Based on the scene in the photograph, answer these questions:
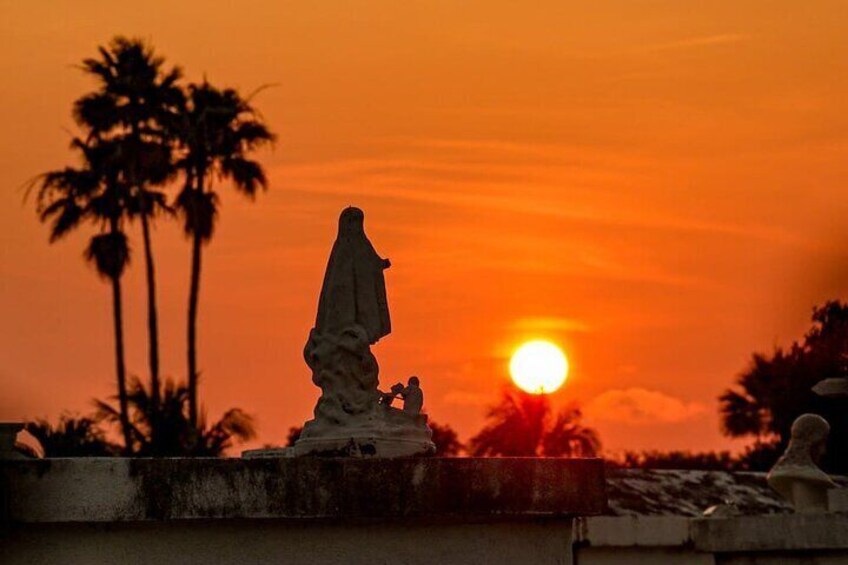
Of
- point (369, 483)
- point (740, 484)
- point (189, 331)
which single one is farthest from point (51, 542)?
point (189, 331)

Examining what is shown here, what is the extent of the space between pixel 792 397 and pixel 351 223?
1921 inches

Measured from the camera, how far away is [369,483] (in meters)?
14.8

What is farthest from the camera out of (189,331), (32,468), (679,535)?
(189,331)

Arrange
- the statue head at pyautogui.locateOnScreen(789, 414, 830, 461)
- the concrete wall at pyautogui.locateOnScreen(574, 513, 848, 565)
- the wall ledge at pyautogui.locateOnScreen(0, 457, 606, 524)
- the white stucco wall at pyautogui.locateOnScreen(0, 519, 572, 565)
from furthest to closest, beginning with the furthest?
1. the statue head at pyautogui.locateOnScreen(789, 414, 830, 461)
2. the concrete wall at pyautogui.locateOnScreen(574, 513, 848, 565)
3. the white stucco wall at pyautogui.locateOnScreen(0, 519, 572, 565)
4. the wall ledge at pyautogui.locateOnScreen(0, 457, 606, 524)

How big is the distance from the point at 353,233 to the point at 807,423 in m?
9.80

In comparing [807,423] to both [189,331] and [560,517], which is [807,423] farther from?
[189,331]

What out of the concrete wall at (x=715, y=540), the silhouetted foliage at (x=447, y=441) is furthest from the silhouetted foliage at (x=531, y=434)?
the concrete wall at (x=715, y=540)

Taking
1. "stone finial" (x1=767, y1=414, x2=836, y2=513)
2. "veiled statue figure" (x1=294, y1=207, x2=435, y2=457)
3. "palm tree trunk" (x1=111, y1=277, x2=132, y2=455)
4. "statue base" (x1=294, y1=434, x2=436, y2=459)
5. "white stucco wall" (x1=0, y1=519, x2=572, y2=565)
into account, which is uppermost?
"palm tree trunk" (x1=111, y1=277, x2=132, y2=455)

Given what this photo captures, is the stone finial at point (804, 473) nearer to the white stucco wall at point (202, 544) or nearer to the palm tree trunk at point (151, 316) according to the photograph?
the white stucco wall at point (202, 544)

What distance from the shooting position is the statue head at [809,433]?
25.1 m

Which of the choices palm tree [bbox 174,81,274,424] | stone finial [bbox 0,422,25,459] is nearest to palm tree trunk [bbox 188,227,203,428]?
palm tree [bbox 174,81,274,424]

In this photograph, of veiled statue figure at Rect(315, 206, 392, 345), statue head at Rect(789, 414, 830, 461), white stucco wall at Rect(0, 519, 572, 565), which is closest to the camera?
white stucco wall at Rect(0, 519, 572, 565)

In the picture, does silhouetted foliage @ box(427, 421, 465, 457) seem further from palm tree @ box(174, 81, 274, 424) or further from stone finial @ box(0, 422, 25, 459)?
stone finial @ box(0, 422, 25, 459)

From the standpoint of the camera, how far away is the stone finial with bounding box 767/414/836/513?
79.9 feet
